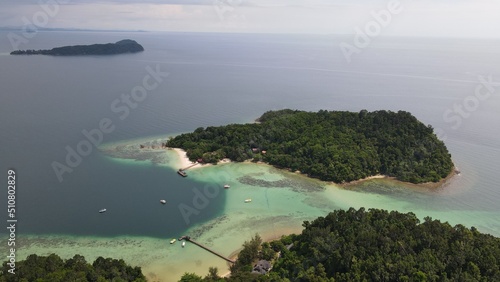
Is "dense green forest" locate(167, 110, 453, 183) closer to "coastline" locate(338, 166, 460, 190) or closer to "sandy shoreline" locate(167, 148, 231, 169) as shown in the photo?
"coastline" locate(338, 166, 460, 190)

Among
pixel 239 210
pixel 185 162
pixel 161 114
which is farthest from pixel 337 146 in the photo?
pixel 161 114

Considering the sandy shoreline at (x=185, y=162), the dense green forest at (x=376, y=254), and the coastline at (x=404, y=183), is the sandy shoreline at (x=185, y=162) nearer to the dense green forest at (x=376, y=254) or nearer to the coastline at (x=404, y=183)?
the coastline at (x=404, y=183)

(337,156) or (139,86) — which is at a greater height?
(139,86)

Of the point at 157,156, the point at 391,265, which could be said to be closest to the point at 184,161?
the point at 157,156

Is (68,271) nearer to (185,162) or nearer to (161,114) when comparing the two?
(185,162)

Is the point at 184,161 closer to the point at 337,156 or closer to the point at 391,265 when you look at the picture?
the point at 337,156

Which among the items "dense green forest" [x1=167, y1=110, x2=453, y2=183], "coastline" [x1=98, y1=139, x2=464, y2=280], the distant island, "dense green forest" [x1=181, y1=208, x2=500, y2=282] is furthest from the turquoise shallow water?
the distant island

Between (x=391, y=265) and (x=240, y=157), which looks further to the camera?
(x=240, y=157)

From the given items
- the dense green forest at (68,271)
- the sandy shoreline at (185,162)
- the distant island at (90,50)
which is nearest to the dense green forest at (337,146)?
the sandy shoreline at (185,162)

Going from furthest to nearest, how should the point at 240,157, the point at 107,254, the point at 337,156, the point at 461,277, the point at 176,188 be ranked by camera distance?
the point at 240,157
the point at 337,156
the point at 176,188
the point at 107,254
the point at 461,277
